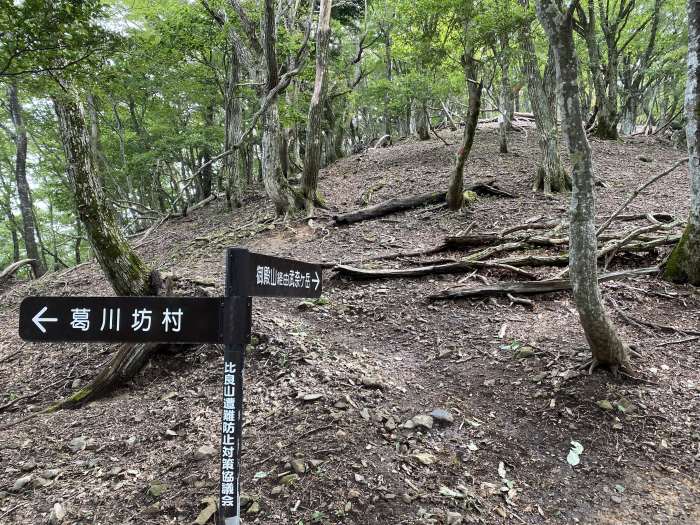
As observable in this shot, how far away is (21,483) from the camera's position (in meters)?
3.29

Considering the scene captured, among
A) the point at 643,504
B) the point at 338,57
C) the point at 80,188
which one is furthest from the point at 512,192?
the point at 338,57

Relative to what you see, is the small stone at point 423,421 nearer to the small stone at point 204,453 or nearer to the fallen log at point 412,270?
the small stone at point 204,453

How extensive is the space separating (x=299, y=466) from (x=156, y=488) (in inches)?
41.9

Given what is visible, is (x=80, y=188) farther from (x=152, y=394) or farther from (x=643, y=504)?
(x=643, y=504)

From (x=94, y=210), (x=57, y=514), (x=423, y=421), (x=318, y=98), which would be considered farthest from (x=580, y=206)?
(x=318, y=98)

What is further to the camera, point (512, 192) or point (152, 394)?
point (512, 192)

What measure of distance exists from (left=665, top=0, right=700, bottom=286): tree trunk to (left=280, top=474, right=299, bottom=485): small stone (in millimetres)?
5396

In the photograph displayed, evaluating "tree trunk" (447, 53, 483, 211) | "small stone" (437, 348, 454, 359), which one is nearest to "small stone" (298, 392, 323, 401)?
"small stone" (437, 348, 454, 359)

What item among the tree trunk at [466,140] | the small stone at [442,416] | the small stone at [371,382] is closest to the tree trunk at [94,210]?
the small stone at [371,382]

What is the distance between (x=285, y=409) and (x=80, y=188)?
3.84m

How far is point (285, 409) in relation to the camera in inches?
153

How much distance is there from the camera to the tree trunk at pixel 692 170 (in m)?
4.86

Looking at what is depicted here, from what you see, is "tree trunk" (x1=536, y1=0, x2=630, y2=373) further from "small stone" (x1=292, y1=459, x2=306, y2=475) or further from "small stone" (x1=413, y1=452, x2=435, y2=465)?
"small stone" (x1=292, y1=459, x2=306, y2=475)

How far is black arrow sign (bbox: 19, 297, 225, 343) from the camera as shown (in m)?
1.96
